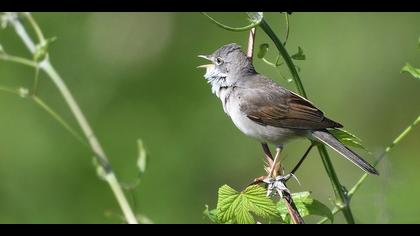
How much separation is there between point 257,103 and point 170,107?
280cm

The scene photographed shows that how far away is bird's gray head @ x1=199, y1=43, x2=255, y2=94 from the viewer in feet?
13.3

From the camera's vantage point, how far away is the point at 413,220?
5.07m

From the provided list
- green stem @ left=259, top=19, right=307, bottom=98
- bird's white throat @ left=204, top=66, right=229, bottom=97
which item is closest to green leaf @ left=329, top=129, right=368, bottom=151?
green stem @ left=259, top=19, right=307, bottom=98

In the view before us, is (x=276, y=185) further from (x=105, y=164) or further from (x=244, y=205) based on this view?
(x=105, y=164)

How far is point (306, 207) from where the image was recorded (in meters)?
2.75

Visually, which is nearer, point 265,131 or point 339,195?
point 339,195

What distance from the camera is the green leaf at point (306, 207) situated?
2.69 meters

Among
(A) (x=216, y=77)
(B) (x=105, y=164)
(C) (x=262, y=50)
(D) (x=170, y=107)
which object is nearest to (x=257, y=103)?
(A) (x=216, y=77)

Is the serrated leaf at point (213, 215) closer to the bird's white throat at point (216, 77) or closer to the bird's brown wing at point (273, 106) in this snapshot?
the bird's brown wing at point (273, 106)

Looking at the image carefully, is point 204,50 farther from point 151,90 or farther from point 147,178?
point 147,178

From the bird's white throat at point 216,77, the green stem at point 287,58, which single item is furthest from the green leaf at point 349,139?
the bird's white throat at point 216,77

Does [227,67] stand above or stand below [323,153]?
above

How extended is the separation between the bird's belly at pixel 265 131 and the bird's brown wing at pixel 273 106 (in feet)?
0.10
